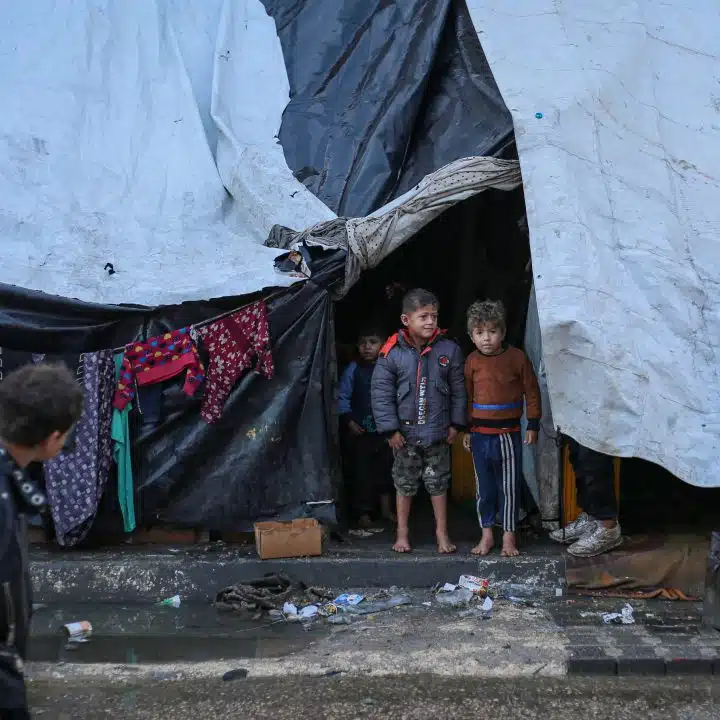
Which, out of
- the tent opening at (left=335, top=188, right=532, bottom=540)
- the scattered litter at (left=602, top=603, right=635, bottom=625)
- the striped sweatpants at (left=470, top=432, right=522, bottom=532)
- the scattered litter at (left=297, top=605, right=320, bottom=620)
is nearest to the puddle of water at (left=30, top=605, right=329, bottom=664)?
the scattered litter at (left=297, top=605, right=320, bottom=620)

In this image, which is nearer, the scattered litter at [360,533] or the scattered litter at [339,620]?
the scattered litter at [339,620]

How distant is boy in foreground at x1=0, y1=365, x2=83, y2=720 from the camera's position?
2564 mm

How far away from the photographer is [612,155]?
5555mm

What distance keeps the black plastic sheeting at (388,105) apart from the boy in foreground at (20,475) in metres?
3.83

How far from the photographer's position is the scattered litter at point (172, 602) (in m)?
5.76

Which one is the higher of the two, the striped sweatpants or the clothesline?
the clothesline

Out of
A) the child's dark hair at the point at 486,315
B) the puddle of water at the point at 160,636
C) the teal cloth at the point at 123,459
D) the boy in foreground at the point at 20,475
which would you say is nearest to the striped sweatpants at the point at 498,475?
the child's dark hair at the point at 486,315

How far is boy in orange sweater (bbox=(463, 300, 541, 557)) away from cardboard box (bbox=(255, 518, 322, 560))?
41.7 inches

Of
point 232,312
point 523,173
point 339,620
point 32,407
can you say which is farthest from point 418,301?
point 32,407

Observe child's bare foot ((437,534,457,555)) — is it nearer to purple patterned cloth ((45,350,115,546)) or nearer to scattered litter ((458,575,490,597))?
scattered litter ((458,575,490,597))

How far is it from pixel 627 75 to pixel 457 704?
3.96 meters

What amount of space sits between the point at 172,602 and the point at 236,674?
129 centimetres

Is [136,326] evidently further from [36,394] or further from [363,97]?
[36,394]

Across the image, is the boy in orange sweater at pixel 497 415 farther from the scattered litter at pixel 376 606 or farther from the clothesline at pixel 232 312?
the clothesline at pixel 232 312
